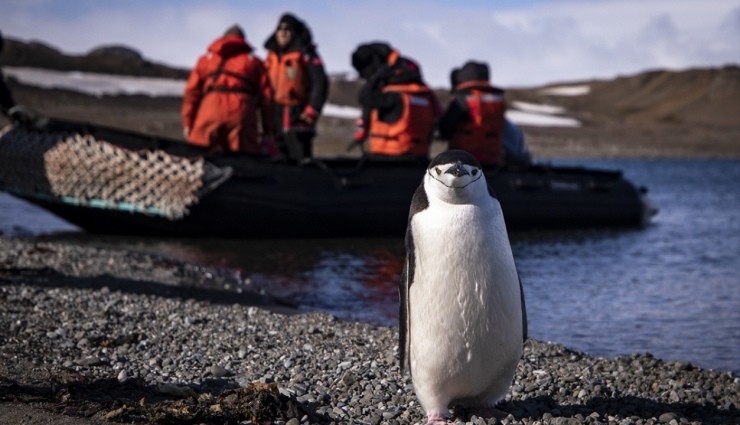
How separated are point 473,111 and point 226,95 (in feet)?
8.50

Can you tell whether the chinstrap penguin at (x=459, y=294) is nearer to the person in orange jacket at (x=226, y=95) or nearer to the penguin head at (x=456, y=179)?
the penguin head at (x=456, y=179)

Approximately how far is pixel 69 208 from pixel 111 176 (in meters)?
0.75

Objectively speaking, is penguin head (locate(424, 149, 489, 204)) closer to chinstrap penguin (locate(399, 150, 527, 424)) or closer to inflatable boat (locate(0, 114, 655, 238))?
chinstrap penguin (locate(399, 150, 527, 424))

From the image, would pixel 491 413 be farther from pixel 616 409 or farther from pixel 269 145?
pixel 269 145

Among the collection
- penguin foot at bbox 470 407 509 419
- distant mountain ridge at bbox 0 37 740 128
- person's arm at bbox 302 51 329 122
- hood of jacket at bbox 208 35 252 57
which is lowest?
penguin foot at bbox 470 407 509 419

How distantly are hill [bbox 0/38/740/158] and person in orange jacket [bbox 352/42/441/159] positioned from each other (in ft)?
53.7

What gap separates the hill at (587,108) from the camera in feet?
99.7

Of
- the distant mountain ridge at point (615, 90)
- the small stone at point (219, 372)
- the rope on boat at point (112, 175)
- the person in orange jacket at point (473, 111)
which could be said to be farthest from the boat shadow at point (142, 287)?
the distant mountain ridge at point (615, 90)

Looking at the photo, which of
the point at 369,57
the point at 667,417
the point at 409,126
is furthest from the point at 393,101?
the point at 667,417

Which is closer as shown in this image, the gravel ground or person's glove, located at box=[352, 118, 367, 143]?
the gravel ground

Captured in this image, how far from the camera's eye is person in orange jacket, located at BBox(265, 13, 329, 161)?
32.7ft

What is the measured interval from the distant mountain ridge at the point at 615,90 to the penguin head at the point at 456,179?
113 ft

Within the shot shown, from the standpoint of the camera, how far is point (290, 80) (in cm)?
1008

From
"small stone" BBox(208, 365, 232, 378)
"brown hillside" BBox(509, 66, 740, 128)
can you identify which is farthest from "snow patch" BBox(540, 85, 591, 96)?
"small stone" BBox(208, 365, 232, 378)
